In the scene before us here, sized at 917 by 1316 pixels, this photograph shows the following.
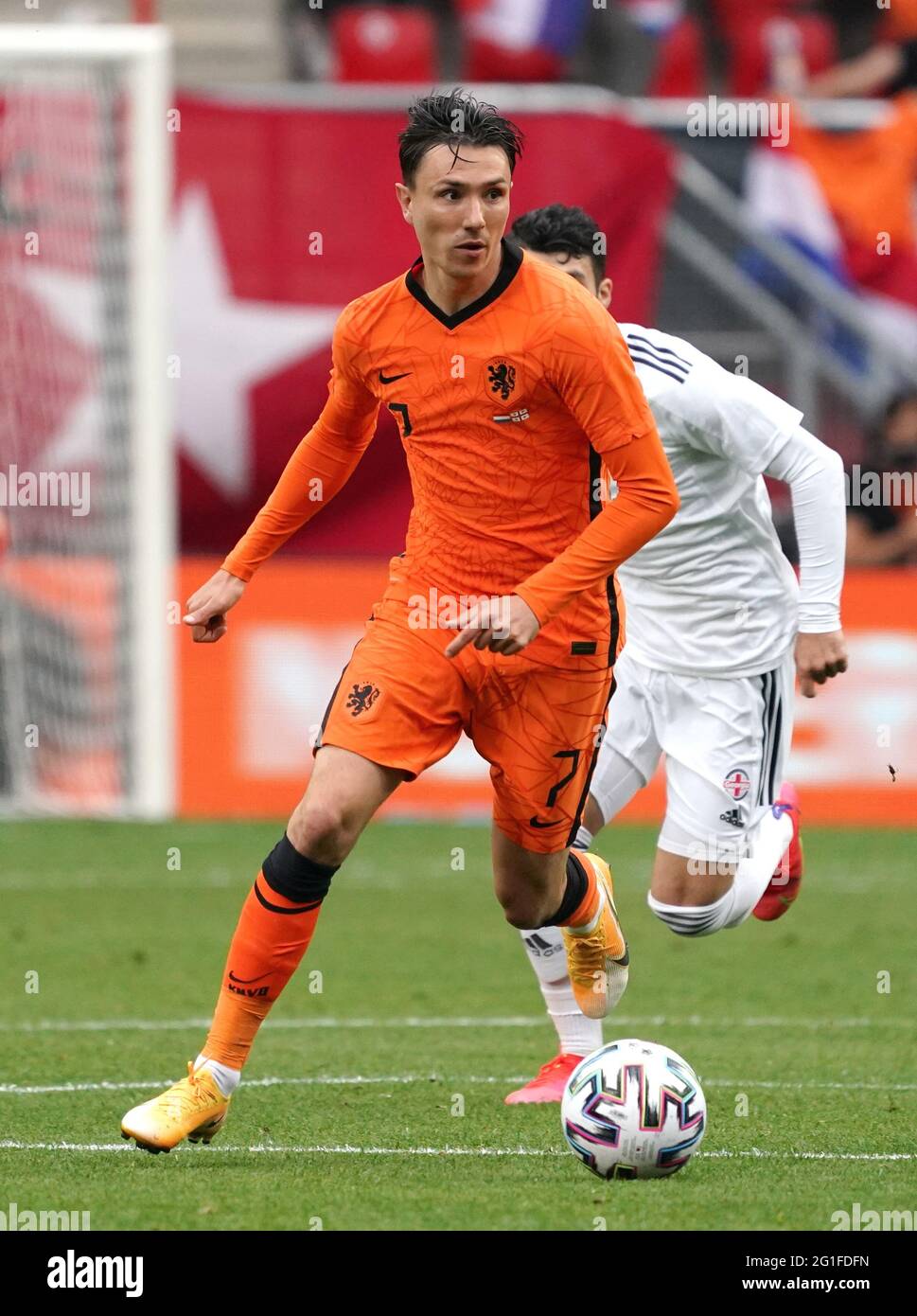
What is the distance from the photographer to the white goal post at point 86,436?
1352cm

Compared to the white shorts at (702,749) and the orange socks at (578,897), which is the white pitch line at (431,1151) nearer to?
the orange socks at (578,897)

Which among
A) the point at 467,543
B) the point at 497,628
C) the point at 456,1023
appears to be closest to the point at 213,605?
the point at 467,543

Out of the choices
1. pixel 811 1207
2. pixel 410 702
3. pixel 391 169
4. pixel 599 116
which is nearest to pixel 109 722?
pixel 391 169

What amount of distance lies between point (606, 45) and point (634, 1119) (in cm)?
1424

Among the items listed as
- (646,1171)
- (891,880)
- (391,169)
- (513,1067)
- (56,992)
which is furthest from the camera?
(391,169)

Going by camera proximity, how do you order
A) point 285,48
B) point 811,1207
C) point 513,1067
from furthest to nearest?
point 285,48 → point 513,1067 → point 811,1207

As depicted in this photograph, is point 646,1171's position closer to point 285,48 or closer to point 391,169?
point 391,169

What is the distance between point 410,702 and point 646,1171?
1.28 metres

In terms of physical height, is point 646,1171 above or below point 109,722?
above

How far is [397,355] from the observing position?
5754mm

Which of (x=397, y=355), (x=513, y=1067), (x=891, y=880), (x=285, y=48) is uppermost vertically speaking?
(x=285, y=48)

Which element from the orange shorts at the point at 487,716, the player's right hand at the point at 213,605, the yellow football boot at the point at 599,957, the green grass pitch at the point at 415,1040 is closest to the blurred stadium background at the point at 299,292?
the green grass pitch at the point at 415,1040

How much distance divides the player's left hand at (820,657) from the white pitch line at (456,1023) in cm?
220

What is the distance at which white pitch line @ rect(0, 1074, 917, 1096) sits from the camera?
686 centimetres
